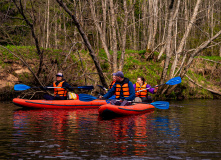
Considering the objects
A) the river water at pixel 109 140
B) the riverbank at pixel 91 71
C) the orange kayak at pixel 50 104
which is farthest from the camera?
the riverbank at pixel 91 71

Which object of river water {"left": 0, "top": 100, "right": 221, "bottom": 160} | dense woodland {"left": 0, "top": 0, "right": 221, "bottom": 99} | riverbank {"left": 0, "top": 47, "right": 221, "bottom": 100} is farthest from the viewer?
riverbank {"left": 0, "top": 47, "right": 221, "bottom": 100}

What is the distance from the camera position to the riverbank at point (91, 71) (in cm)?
1502

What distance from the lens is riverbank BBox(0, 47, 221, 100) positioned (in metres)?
15.0

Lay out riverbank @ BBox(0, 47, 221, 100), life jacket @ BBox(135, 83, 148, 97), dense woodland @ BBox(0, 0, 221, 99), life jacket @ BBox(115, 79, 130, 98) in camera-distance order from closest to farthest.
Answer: life jacket @ BBox(115, 79, 130, 98)
life jacket @ BBox(135, 83, 148, 97)
dense woodland @ BBox(0, 0, 221, 99)
riverbank @ BBox(0, 47, 221, 100)

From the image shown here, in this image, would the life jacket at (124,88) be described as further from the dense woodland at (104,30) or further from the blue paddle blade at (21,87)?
the blue paddle blade at (21,87)

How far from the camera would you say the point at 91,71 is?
697 inches

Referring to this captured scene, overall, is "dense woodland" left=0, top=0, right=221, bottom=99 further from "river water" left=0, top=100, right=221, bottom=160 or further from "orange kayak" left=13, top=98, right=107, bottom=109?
"river water" left=0, top=100, right=221, bottom=160

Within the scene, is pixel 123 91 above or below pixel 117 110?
above

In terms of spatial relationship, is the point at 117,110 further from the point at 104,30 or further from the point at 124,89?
the point at 104,30

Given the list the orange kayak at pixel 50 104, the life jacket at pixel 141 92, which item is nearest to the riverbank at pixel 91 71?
the orange kayak at pixel 50 104

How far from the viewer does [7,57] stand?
53.8 ft

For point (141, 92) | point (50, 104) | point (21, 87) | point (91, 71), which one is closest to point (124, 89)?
point (141, 92)

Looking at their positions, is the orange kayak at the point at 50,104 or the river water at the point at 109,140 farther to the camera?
the orange kayak at the point at 50,104

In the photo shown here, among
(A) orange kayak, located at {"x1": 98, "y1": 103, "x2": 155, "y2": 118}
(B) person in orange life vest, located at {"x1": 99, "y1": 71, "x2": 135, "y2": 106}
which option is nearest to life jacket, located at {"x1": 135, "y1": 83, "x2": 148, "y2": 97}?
(A) orange kayak, located at {"x1": 98, "y1": 103, "x2": 155, "y2": 118}
